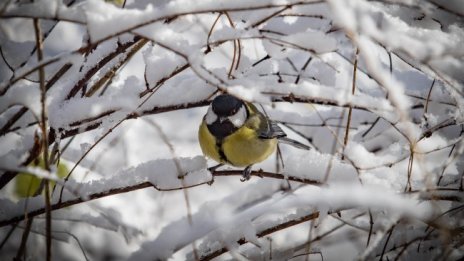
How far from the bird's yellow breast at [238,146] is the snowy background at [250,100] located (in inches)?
6.7

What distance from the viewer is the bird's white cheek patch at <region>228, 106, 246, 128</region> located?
1845 mm

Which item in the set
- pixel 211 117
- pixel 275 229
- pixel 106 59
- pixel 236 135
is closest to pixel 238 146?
pixel 236 135

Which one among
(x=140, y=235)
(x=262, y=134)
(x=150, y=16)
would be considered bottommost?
(x=140, y=235)

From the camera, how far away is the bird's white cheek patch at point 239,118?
72.6 inches

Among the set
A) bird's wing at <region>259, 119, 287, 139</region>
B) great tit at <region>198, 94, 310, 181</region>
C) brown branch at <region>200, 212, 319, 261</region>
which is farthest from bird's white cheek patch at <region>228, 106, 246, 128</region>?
brown branch at <region>200, 212, 319, 261</region>

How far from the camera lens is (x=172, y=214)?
2574 millimetres

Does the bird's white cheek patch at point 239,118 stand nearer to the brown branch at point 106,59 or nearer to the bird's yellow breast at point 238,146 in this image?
the bird's yellow breast at point 238,146

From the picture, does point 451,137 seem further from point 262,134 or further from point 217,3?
point 217,3

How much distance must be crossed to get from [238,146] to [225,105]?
0.25 metres

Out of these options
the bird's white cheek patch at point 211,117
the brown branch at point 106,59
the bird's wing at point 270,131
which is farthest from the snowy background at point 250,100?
the bird's white cheek patch at point 211,117

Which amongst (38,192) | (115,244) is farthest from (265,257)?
(115,244)

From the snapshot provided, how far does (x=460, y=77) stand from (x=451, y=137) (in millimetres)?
570

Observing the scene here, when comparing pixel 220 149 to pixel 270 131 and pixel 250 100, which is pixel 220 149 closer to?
pixel 270 131

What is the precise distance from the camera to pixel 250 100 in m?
0.84
